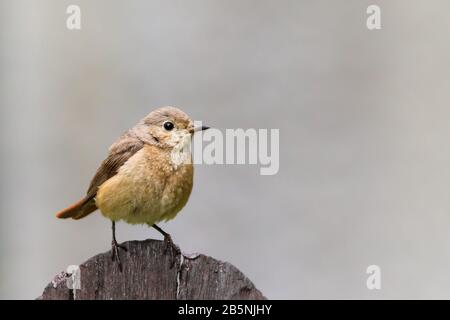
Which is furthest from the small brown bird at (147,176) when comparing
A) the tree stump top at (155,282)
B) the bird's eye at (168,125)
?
the tree stump top at (155,282)

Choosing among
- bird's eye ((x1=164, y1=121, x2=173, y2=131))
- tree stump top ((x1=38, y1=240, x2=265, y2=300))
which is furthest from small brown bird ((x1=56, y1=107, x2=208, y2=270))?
tree stump top ((x1=38, y1=240, x2=265, y2=300))

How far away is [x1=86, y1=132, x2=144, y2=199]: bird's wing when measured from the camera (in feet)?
11.6

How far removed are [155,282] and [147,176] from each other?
2.96ft

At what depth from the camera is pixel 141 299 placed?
8.64ft

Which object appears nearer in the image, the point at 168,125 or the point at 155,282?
the point at 155,282

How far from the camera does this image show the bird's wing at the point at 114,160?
11.6 feet

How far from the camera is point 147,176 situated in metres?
3.46

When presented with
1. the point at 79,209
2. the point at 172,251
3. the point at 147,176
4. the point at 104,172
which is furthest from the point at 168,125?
the point at 172,251

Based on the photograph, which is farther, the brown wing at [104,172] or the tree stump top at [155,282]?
the brown wing at [104,172]

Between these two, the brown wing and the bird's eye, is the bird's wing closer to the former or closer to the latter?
the brown wing

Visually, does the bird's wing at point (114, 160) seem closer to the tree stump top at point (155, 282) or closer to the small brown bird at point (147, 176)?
the small brown bird at point (147, 176)

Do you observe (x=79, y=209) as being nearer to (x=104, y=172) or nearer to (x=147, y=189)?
(x=104, y=172)

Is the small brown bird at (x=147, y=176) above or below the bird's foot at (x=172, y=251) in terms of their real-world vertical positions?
above

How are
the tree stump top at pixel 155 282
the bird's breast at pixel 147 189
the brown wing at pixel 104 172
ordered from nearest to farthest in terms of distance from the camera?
the tree stump top at pixel 155 282 < the bird's breast at pixel 147 189 < the brown wing at pixel 104 172
